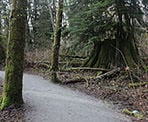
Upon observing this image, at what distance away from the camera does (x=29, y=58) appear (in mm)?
23938

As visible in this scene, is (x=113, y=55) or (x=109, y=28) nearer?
(x=109, y=28)

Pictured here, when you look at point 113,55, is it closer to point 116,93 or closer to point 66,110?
point 116,93

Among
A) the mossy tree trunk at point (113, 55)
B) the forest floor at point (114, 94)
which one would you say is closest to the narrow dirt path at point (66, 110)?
the forest floor at point (114, 94)

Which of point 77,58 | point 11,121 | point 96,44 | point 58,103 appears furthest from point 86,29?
point 11,121

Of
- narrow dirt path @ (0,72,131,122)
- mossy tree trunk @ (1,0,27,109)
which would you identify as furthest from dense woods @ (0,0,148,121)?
mossy tree trunk @ (1,0,27,109)

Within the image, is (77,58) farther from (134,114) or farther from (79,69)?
(134,114)

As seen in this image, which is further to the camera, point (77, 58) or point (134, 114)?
point (77, 58)

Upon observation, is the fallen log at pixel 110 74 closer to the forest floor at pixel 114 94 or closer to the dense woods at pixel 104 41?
the dense woods at pixel 104 41

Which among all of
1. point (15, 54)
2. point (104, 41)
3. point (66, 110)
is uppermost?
point (104, 41)

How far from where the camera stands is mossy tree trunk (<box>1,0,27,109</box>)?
8.12 metres

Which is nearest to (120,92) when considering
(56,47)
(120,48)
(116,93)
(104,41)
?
(116,93)

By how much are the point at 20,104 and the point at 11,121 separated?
1209 mm

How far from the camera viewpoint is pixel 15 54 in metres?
8.18

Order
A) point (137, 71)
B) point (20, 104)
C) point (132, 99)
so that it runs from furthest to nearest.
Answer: point (137, 71), point (132, 99), point (20, 104)
